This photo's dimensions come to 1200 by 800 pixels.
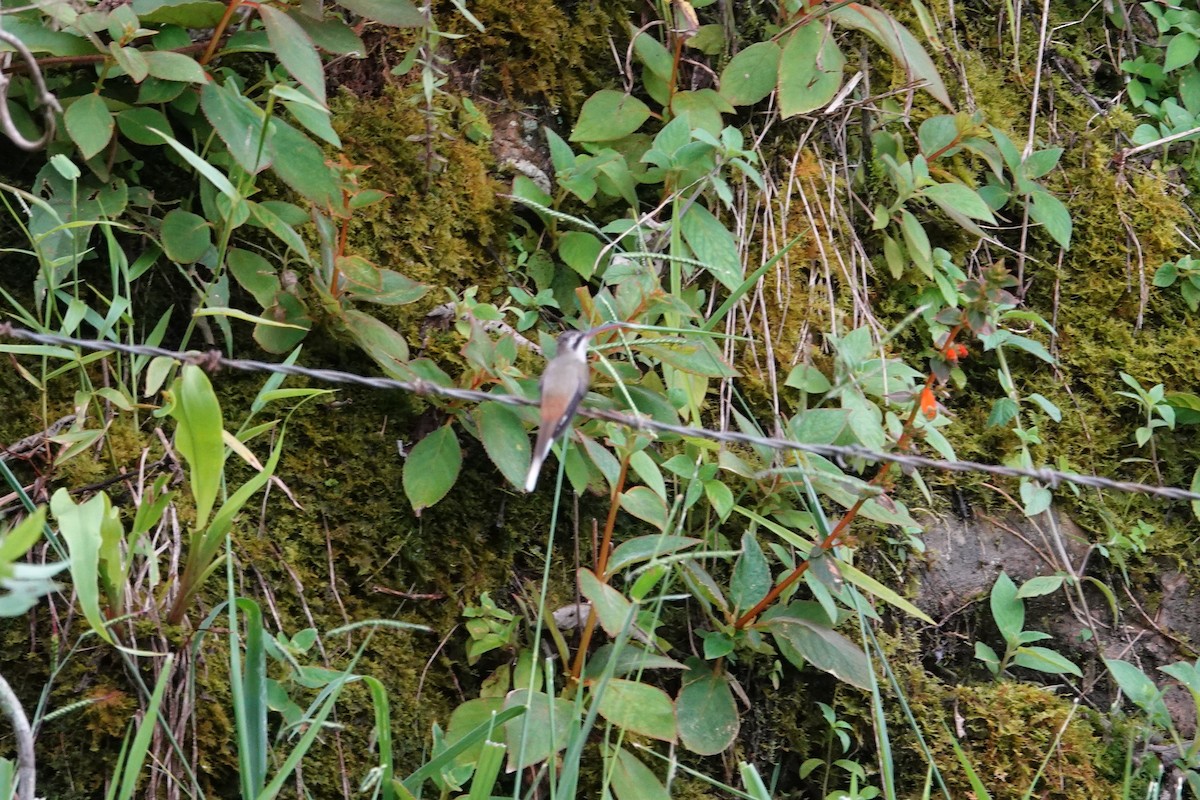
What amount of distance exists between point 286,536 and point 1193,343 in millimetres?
3119

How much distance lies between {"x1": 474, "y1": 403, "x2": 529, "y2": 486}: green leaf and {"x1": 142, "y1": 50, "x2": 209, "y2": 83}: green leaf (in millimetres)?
1028

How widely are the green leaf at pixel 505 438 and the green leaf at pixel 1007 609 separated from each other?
1480 millimetres

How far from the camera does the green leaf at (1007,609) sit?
3115 mm

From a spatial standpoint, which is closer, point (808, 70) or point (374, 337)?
point (374, 337)

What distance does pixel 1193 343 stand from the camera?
3809mm

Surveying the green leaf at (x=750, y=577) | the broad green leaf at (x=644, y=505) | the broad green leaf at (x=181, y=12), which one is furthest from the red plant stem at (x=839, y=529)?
the broad green leaf at (x=181, y=12)

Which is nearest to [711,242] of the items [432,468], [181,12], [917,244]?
[917,244]

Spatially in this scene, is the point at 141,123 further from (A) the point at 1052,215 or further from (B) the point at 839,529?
(A) the point at 1052,215

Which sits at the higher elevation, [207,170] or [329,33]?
[329,33]

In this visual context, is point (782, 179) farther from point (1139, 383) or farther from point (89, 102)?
point (89, 102)

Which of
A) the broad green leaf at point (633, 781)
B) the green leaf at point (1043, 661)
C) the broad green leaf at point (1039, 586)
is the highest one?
the broad green leaf at point (633, 781)

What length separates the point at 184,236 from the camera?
2.71 meters

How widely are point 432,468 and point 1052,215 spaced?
7.79 ft

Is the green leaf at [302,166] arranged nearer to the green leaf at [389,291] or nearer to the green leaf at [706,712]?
the green leaf at [389,291]
